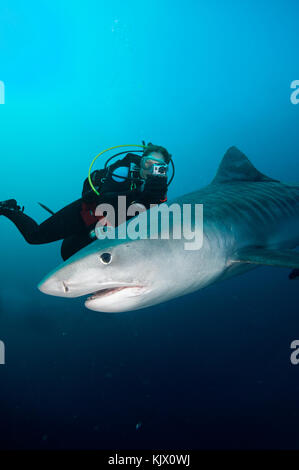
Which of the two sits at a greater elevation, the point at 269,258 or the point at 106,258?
the point at 269,258

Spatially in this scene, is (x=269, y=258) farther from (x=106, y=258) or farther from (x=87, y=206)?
(x=87, y=206)

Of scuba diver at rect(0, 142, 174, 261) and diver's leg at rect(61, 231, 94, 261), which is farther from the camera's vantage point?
diver's leg at rect(61, 231, 94, 261)

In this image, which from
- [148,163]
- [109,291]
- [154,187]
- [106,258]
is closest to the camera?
[106,258]

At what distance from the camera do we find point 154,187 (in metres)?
3.13

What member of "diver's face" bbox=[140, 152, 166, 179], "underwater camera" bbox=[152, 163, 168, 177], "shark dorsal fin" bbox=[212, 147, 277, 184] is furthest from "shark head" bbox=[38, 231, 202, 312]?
"shark dorsal fin" bbox=[212, 147, 277, 184]

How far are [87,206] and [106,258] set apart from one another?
225 cm

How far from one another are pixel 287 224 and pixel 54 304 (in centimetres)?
1200

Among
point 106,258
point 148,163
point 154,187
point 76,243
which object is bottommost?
point 106,258

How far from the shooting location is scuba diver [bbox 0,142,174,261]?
125 inches

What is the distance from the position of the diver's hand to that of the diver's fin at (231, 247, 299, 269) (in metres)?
1.31

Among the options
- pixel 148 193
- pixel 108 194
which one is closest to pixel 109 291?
pixel 108 194

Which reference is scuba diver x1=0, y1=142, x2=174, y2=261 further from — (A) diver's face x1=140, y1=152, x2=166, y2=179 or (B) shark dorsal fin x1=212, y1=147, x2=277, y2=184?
(B) shark dorsal fin x1=212, y1=147, x2=277, y2=184
